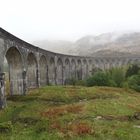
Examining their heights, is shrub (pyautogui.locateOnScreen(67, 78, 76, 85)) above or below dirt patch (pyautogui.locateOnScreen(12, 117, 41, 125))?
above

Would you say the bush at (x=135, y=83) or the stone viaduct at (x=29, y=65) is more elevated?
the stone viaduct at (x=29, y=65)

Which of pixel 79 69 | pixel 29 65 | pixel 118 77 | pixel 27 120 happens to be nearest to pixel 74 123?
pixel 27 120

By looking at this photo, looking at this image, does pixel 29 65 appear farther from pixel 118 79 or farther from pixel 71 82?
pixel 71 82

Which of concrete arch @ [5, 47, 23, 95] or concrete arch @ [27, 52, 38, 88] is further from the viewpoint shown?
concrete arch @ [27, 52, 38, 88]

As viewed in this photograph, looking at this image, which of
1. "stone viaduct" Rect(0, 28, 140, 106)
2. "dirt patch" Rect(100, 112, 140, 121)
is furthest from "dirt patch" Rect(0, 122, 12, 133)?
"stone viaduct" Rect(0, 28, 140, 106)

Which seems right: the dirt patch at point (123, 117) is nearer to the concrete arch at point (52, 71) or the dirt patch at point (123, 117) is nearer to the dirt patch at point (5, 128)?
the dirt patch at point (5, 128)

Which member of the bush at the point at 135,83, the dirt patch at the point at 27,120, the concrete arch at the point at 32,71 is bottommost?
the dirt patch at the point at 27,120

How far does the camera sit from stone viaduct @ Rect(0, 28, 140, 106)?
4169 centimetres

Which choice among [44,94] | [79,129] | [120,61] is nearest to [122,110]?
[79,129]

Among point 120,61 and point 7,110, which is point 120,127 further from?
point 120,61

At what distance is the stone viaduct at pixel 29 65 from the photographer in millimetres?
41688

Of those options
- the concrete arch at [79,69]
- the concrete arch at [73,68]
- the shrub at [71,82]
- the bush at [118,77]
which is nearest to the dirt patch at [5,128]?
the bush at [118,77]

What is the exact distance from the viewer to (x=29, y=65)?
204 ft

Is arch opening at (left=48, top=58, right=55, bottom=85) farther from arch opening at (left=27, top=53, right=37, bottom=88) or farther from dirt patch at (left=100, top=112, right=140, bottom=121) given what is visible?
dirt patch at (left=100, top=112, right=140, bottom=121)
